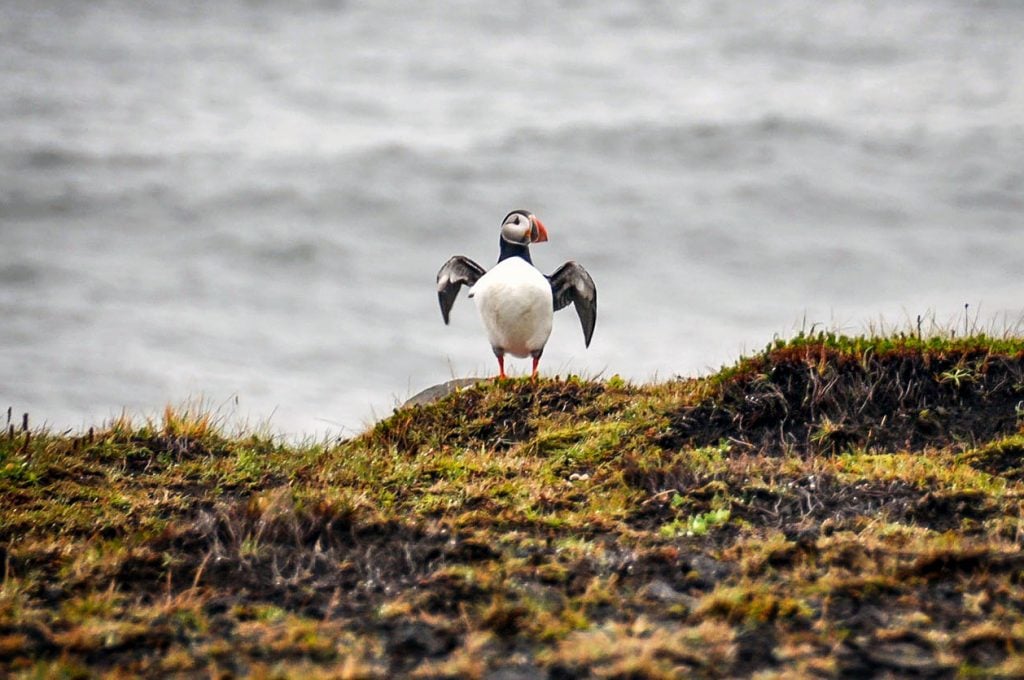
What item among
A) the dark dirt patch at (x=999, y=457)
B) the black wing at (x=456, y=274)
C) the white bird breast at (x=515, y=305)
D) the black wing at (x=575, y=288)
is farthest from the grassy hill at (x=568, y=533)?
the black wing at (x=456, y=274)

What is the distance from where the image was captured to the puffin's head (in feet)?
33.2

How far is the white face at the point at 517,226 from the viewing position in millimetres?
10133

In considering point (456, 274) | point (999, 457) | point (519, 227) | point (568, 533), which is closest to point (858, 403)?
point (999, 457)

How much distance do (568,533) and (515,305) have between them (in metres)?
4.12

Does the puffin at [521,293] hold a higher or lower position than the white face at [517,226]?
lower

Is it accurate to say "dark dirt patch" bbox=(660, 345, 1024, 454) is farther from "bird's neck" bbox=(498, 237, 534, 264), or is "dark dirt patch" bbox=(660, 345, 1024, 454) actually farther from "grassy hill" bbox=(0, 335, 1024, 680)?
"bird's neck" bbox=(498, 237, 534, 264)

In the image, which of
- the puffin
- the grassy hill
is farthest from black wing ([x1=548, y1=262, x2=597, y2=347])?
the grassy hill

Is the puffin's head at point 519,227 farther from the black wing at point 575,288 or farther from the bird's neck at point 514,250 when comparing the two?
the black wing at point 575,288

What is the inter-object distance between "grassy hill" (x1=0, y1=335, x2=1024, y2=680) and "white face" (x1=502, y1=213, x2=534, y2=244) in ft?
6.37

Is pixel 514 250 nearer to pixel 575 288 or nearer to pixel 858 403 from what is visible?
pixel 575 288

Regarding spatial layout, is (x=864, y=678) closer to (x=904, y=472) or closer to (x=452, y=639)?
(x=452, y=639)

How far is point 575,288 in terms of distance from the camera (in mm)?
10734

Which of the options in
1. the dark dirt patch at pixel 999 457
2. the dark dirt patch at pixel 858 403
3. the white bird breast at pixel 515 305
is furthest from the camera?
the white bird breast at pixel 515 305

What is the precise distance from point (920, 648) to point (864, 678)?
12.7 inches
